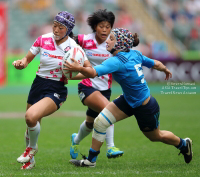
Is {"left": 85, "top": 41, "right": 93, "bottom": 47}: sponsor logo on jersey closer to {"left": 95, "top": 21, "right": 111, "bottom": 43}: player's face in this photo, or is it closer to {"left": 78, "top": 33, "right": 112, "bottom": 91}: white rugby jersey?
{"left": 78, "top": 33, "right": 112, "bottom": 91}: white rugby jersey

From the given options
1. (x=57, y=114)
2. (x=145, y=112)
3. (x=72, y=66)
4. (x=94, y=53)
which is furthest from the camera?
(x=57, y=114)

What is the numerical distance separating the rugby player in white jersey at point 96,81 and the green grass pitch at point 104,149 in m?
0.34

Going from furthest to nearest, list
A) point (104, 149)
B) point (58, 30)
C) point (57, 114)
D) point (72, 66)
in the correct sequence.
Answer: point (57, 114) < point (104, 149) < point (58, 30) < point (72, 66)

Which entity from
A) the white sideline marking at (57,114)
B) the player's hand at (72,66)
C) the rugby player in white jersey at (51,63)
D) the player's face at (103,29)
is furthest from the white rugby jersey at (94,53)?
the white sideline marking at (57,114)

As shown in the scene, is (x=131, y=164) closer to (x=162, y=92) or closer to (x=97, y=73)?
(x=97, y=73)

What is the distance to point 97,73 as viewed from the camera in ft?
16.9

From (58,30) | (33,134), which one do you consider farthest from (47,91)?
(58,30)

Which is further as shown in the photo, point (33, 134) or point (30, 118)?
point (33, 134)

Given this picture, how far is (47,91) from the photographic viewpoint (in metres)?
5.96

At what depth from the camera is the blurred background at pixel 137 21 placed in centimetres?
2608

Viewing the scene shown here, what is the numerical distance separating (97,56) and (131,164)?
198 cm

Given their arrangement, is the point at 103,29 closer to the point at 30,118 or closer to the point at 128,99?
the point at 128,99

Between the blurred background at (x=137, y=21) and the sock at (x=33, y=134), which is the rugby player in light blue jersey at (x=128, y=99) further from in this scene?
the blurred background at (x=137, y=21)

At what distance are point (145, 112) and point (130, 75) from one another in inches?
22.2
